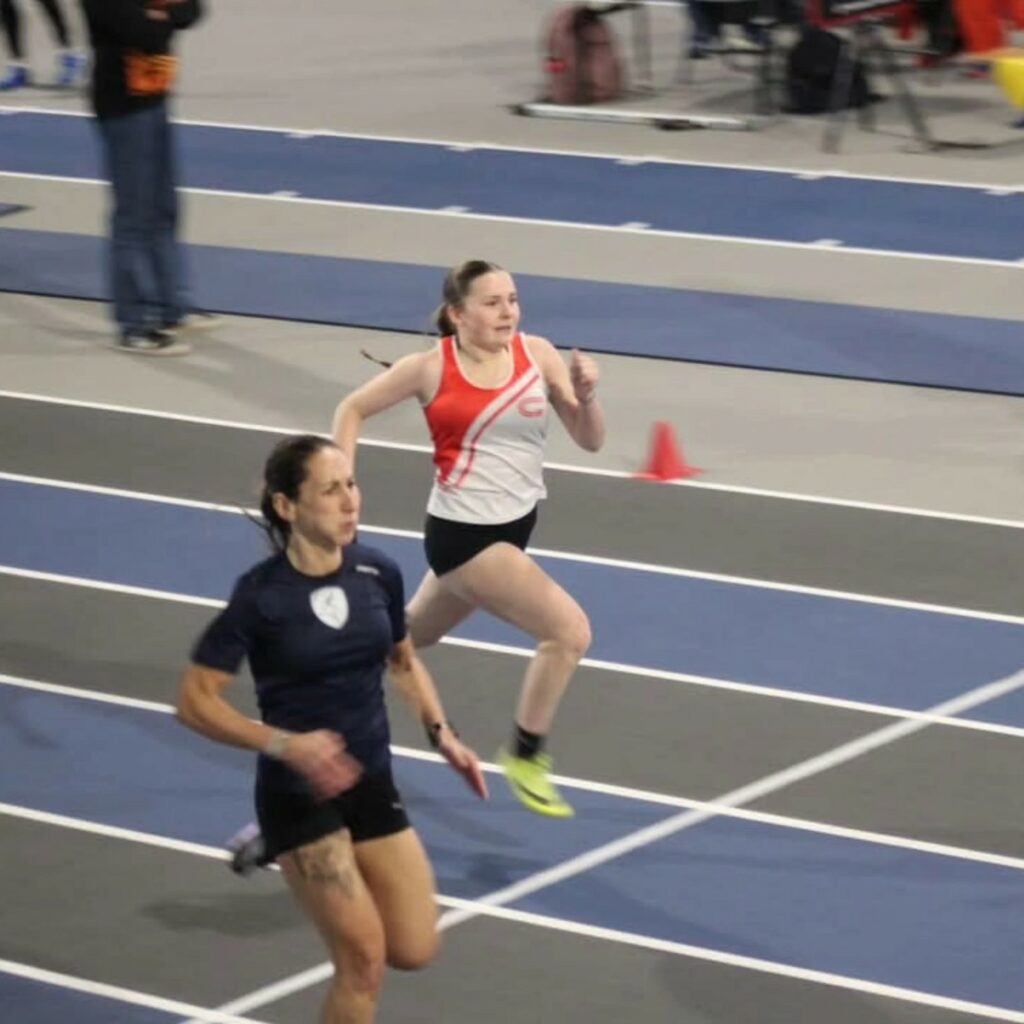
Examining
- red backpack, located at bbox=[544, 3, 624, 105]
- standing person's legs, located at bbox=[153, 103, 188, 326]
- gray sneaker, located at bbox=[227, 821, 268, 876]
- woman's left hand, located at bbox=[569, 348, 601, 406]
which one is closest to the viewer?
gray sneaker, located at bbox=[227, 821, 268, 876]

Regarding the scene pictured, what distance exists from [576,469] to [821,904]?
440 cm

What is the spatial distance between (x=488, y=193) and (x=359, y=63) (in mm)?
5736

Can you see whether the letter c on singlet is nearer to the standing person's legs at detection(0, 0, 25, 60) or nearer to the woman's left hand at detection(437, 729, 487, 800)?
the woman's left hand at detection(437, 729, 487, 800)

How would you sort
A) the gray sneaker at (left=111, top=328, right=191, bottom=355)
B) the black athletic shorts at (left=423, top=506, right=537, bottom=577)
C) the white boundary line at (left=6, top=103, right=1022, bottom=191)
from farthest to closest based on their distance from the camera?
the white boundary line at (left=6, top=103, right=1022, bottom=191)
the gray sneaker at (left=111, top=328, right=191, bottom=355)
the black athletic shorts at (left=423, top=506, right=537, bottom=577)

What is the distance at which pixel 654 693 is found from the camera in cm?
894

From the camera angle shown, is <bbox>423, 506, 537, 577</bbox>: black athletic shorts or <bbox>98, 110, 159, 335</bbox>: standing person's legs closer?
<bbox>423, 506, 537, 577</bbox>: black athletic shorts

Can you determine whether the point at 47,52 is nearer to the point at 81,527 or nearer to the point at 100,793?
the point at 81,527

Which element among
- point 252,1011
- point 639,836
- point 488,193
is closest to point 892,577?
point 639,836

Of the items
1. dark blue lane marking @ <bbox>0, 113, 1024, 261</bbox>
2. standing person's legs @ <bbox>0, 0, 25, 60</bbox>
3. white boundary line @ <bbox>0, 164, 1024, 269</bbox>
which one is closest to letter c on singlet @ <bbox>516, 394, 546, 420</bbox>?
white boundary line @ <bbox>0, 164, 1024, 269</bbox>

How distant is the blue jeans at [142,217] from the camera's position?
42.8 ft

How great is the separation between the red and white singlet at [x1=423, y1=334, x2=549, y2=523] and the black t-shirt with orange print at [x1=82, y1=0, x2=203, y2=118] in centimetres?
545

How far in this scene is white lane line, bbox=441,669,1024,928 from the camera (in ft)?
24.6

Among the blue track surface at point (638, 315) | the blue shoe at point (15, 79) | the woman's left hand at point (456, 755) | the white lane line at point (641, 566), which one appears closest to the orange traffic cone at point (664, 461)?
the white lane line at point (641, 566)

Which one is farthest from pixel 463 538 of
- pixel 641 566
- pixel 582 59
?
pixel 582 59
